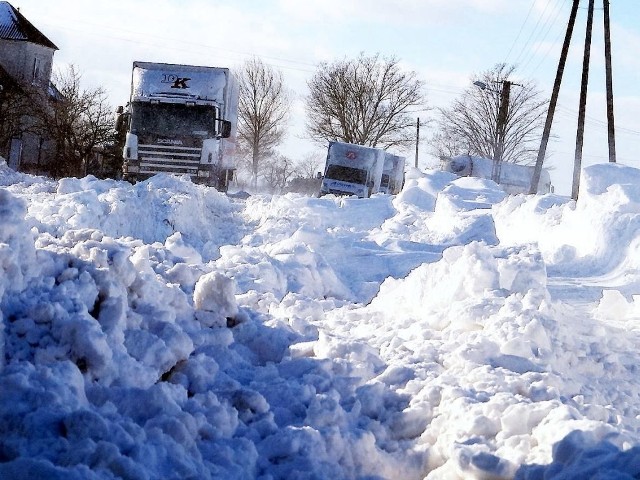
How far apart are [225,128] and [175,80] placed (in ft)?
6.20

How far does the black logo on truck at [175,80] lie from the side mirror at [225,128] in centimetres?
137

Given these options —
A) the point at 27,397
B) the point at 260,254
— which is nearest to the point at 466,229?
the point at 260,254

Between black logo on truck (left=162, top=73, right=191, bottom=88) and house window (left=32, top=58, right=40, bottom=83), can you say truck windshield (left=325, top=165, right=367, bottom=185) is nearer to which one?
black logo on truck (left=162, top=73, right=191, bottom=88)

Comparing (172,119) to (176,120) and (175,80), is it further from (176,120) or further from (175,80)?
(175,80)

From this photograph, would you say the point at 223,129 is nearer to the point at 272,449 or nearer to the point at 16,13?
the point at 272,449

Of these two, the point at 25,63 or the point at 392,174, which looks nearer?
the point at 392,174

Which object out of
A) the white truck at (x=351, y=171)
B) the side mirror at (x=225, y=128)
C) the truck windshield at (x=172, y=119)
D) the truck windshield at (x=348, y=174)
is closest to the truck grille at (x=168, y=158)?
the truck windshield at (x=172, y=119)

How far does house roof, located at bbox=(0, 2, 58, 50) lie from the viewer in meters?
52.7

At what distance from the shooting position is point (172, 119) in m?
22.6

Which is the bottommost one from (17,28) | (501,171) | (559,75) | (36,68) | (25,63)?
(501,171)

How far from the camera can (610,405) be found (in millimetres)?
5789

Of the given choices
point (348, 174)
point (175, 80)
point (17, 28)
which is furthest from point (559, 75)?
point (17, 28)

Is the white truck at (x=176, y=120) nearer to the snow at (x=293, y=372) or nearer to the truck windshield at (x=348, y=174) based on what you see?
the truck windshield at (x=348, y=174)

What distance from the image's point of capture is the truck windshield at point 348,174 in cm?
3356
